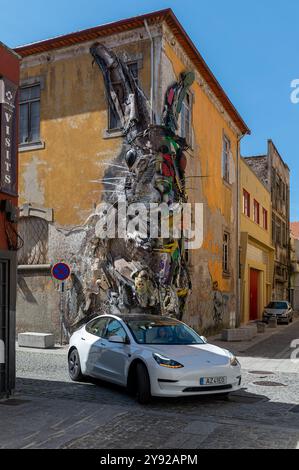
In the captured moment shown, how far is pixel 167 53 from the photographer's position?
1588 cm

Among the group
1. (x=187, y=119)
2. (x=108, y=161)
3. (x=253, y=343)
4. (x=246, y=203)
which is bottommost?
(x=253, y=343)

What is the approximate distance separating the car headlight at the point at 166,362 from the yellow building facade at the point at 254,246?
18808mm

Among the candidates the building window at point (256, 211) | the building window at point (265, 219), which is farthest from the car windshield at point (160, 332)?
the building window at point (265, 219)

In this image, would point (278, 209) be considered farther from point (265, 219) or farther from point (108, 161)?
point (108, 161)

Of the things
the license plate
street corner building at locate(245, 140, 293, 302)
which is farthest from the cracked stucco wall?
street corner building at locate(245, 140, 293, 302)

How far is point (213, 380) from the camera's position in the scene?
8000mm

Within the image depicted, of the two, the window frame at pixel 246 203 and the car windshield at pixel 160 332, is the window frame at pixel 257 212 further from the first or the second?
the car windshield at pixel 160 332

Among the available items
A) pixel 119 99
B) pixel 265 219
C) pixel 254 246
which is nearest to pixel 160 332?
pixel 119 99

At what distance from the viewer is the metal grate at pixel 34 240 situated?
17406mm

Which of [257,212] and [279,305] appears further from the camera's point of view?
[257,212]

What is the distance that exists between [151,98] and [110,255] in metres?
4.81

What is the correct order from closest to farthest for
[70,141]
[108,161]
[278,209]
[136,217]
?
[136,217] → [108,161] → [70,141] → [278,209]

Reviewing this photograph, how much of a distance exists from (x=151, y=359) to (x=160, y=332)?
1118 millimetres

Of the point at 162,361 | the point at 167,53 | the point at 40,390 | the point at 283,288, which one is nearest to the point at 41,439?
the point at 162,361
